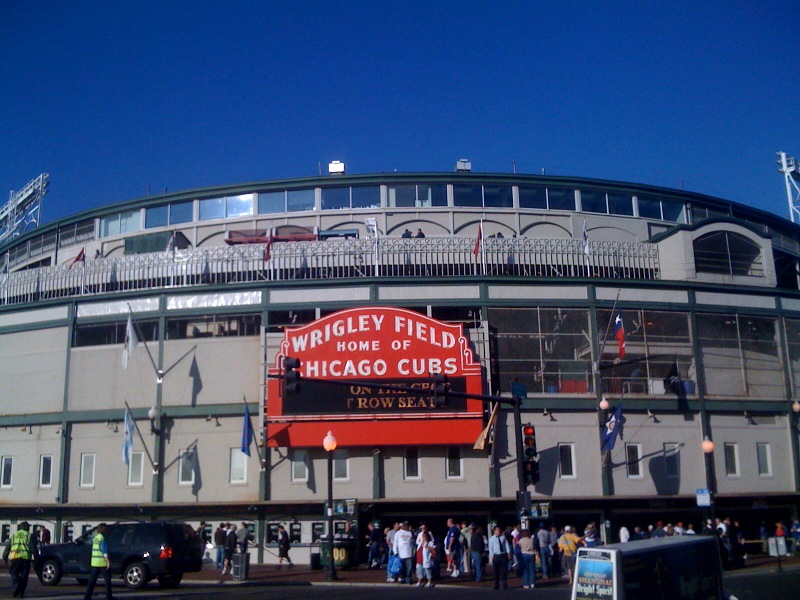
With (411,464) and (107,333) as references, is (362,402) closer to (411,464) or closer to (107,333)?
(411,464)

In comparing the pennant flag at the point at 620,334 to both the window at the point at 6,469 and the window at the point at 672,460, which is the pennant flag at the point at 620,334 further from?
the window at the point at 6,469

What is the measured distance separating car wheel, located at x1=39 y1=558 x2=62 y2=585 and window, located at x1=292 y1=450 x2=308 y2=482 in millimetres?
10590

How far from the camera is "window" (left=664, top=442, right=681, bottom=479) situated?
34375mm

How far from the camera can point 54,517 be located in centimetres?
3553

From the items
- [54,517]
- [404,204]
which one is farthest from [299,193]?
[54,517]

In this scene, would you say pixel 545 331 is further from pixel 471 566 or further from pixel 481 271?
pixel 471 566

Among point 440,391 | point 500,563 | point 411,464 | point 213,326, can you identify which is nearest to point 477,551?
point 500,563

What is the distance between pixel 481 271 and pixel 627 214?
487 inches

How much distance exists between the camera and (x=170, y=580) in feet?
79.0

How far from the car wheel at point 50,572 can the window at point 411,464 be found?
A: 43.7 ft

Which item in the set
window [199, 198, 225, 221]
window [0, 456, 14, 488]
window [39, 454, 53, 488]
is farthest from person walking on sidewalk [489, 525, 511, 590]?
window [199, 198, 225, 221]

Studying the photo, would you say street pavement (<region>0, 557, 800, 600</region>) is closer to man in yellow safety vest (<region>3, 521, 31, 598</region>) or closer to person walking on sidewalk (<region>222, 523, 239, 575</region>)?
person walking on sidewalk (<region>222, 523, 239, 575</region>)

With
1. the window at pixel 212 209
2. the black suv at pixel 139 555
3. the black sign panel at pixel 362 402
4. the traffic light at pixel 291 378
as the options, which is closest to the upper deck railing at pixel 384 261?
the black sign panel at pixel 362 402

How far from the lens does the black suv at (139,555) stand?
76.8 feet
